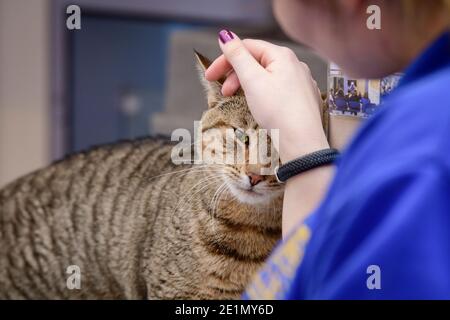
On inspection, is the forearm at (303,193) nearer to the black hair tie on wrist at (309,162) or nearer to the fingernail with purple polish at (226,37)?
the black hair tie on wrist at (309,162)

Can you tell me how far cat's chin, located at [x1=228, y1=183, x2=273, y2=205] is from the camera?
760mm

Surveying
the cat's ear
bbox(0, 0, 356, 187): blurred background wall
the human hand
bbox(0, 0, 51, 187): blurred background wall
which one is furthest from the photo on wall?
bbox(0, 0, 51, 187): blurred background wall

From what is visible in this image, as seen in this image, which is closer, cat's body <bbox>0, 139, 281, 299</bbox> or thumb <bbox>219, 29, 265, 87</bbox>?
thumb <bbox>219, 29, 265, 87</bbox>

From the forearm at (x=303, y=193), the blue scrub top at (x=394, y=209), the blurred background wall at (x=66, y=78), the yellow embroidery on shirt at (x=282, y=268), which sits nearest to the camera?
the blue scrub top at (x=394, y=209)

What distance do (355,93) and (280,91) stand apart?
0.07 meters

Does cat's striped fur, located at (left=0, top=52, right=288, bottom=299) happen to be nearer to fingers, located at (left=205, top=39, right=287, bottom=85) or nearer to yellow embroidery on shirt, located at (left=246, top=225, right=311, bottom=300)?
fingers, located at (left=205, top=39, right=287, bottom=85)

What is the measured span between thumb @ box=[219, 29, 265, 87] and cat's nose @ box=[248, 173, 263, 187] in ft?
0.50

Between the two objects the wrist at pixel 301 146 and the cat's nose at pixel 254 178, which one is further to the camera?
the cat's nose at pixel 254 178

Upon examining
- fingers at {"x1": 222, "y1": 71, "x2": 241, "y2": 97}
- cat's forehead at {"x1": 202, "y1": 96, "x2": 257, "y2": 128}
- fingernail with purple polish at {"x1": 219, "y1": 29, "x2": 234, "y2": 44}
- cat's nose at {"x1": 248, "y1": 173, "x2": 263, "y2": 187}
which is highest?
fingernail with purple polish at {"x1": 219, "y1": 29, "x2": 234, "y2": 44}

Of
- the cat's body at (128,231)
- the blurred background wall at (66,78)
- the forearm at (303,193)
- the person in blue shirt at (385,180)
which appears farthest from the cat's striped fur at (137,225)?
the blurred background wall at (66,78)

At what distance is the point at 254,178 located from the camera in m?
0.76

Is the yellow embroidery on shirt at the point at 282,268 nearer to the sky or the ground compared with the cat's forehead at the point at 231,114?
nearer to the ground

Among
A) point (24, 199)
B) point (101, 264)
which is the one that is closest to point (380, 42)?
point (101, 264)

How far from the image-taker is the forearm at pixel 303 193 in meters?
0.56
